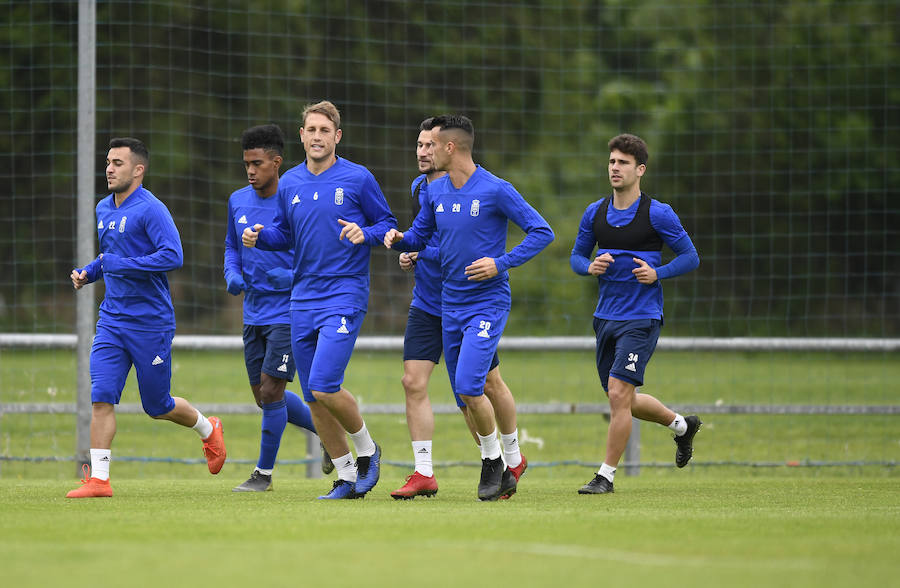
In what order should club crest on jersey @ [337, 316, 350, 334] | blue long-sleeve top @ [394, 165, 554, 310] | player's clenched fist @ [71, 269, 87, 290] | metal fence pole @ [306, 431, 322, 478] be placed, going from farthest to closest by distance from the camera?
metal fence pole @ [306, 431, 322, 478], player's clenched fist @ [71, 269, 87, 290], blue long-sleeve top @ [394, 165, 554, 310], club crest on jersey @ [337, 316, 350, 334]

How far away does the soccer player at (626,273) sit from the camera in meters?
8.73

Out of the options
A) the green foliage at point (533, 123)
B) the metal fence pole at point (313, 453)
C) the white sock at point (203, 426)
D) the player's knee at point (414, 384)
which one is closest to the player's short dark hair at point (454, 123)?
the player's knee at point (414, 384)

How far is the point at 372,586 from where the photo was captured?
15.9 feet

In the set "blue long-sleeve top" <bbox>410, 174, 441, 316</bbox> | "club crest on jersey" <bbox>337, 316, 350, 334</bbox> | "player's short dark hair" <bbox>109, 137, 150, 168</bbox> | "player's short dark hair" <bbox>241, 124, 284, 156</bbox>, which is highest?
"player's short dark hair" <bbox>241, 124, 284, 156</bbox>

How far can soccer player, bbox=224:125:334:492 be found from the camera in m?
9.02

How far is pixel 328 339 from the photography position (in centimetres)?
792

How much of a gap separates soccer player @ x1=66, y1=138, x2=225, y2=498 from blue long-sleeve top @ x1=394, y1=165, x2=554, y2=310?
1620mm

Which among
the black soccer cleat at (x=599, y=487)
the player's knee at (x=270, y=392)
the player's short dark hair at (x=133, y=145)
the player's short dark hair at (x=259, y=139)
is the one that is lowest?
the black soccer cleat at (x=599, y=487)

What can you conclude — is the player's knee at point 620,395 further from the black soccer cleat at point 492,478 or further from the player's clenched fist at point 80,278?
the player's clenched fist at point 80,278

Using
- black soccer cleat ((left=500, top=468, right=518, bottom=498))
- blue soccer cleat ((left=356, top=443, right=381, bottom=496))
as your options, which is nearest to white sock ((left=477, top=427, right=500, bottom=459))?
black soccer cleat ((left=500, top=468, right=518, bottom=498))

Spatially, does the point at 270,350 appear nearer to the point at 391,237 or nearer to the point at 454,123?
the point at 391,237

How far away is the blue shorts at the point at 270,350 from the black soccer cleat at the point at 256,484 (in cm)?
68

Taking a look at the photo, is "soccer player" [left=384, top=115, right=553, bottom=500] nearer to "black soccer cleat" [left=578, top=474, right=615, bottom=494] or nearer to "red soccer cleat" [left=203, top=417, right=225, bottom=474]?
"black soccer cleat" [left=578, top=474, right=615, bottom=494]

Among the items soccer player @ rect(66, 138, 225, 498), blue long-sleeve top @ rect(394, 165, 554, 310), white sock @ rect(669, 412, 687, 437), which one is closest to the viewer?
blue long-sleeve top @ rect(394, 165, 554, 310)
